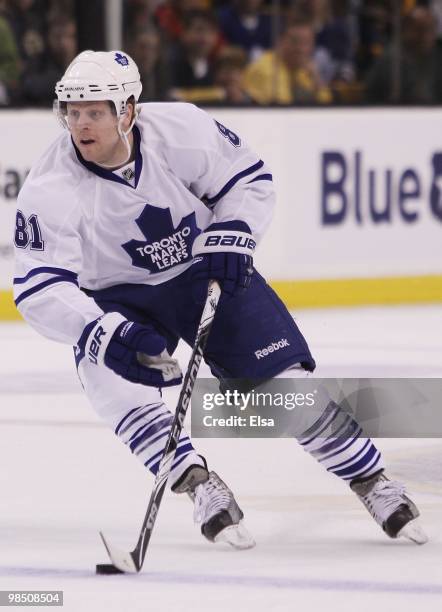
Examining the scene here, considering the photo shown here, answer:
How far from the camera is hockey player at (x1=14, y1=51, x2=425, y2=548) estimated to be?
11.3 feet

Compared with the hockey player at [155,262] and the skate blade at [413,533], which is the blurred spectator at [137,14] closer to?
the hockey player at [155,262]

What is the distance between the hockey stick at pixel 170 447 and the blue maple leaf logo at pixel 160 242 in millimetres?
141

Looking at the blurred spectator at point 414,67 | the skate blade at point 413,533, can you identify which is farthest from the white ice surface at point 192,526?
the blurred spectator at point 414,67

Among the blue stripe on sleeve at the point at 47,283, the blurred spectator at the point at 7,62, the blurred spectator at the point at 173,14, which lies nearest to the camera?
the blue stripe on sleeve at the point at 47,283

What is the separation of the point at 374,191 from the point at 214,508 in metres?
4.70

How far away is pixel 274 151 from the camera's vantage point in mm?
7891

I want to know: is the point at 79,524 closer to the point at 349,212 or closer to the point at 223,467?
the point at 223,467

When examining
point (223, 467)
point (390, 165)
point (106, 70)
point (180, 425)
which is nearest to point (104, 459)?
point (223, 467)

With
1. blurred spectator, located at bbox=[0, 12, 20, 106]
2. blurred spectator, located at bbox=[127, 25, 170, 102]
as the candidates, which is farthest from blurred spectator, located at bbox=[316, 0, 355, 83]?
blurred spectator, located at bbox=[0, 12, 20, 106]

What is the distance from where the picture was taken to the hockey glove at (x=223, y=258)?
3.51 m

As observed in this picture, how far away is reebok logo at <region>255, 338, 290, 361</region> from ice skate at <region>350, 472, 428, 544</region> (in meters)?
0.33

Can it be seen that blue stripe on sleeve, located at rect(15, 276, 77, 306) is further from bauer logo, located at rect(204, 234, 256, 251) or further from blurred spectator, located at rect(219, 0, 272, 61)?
blurred spectator, located at rect(219, 0, 272, 61)

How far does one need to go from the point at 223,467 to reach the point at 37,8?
376 cm

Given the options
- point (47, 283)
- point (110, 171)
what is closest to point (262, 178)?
point (110, 171)
